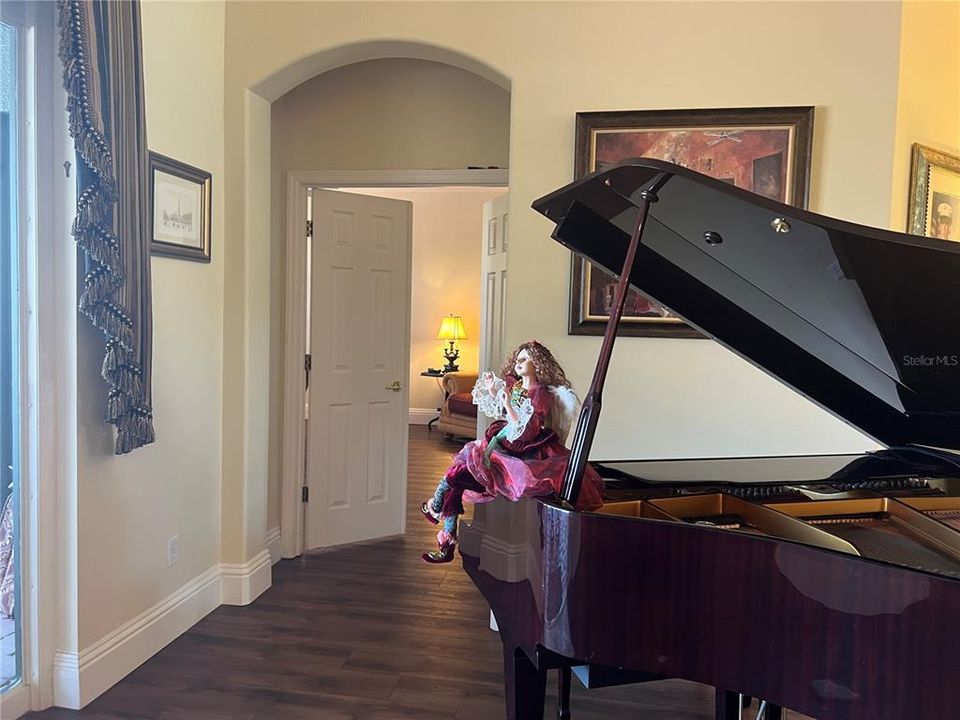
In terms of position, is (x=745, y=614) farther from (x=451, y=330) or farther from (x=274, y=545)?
(x=451, y=330)

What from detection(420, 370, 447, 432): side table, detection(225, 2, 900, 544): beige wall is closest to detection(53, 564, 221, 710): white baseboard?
detection(225, 2, 900, 544): beige wall

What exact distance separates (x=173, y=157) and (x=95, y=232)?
2.44ft

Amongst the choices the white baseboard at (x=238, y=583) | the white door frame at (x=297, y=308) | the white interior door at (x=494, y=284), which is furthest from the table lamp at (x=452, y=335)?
the white baseboard at (x=238, y=583)

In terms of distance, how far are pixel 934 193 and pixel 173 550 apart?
11.6 feet

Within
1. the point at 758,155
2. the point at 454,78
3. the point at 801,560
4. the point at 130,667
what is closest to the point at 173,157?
the point at 454,78

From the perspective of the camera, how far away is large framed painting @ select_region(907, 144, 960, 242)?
313 centimetres

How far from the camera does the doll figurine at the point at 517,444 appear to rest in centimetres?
209

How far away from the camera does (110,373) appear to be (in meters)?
2.56

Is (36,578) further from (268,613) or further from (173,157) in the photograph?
(173,157)

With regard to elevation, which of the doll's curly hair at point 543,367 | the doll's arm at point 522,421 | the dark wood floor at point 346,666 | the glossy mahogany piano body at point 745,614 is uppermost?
the doll's curly hair at point 543,367

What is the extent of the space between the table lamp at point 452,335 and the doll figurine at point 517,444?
254 inches

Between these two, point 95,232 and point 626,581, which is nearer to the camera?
point 626,581

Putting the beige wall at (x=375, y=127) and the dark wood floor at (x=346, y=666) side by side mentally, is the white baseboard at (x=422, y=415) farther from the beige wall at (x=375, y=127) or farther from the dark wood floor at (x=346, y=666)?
the dark wood floor at (x=346, y=666)

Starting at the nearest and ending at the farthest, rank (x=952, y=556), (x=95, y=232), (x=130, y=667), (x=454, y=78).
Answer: (x=952, y=556), (x=95, y=232), (x=130, y=667), (x=454, y=78)
